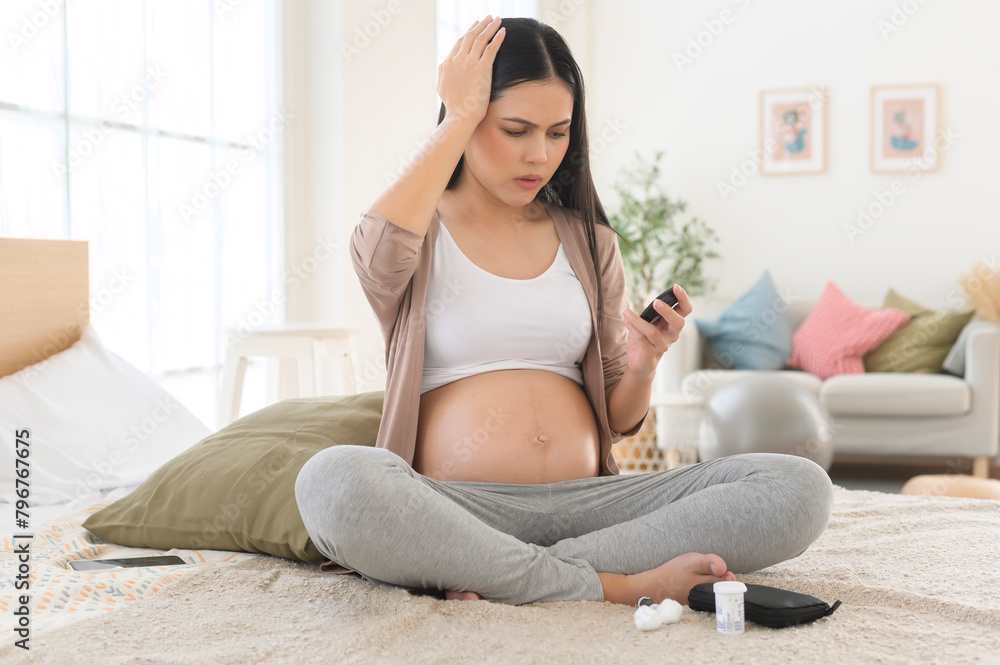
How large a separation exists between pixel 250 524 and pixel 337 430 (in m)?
0.30

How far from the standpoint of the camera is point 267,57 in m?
3.06

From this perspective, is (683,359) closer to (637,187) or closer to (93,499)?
(637,187)

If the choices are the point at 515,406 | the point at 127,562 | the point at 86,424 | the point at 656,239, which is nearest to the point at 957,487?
the point at 515,406

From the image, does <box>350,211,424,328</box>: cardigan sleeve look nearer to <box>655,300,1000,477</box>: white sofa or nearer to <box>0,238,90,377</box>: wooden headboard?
<box>0,238,90,377</box>: wooden headboard

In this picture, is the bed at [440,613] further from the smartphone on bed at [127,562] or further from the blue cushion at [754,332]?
the blue cushion at [754,332]

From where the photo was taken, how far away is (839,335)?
406 cm

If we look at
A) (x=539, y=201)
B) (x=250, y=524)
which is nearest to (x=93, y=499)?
(x=250, y=524)

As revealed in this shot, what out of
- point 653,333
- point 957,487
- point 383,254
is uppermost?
point 383,254

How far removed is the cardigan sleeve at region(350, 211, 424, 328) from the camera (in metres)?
1.27

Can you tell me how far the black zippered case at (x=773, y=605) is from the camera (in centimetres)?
105

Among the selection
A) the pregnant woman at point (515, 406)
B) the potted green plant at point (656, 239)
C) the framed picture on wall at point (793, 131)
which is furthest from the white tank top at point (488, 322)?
the framed picture on wall at point (793, 131)

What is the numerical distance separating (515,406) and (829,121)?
4.16 meters

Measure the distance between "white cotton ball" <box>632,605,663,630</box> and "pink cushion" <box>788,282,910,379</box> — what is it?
3.23m

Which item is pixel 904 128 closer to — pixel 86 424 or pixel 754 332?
pixel 754 332
